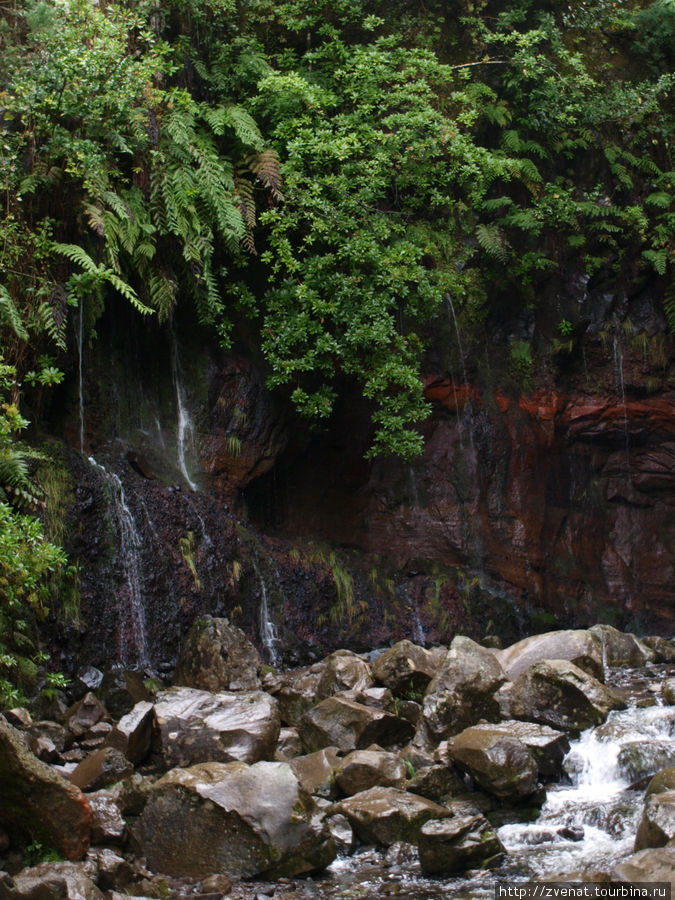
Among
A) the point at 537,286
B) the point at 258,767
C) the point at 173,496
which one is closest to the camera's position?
the point at 258,767

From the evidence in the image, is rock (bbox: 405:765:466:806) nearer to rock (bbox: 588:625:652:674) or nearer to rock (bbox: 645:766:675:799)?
rock (bbox: 645:766:675:799)

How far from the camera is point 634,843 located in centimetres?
498

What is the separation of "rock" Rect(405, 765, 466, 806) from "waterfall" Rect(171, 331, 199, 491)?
6.11m

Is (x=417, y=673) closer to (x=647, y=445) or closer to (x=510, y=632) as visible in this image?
(x=510, y=632)

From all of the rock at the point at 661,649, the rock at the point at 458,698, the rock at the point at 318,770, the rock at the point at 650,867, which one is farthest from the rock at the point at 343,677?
the rock at the point at 661,649

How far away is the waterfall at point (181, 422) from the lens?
37.4ft

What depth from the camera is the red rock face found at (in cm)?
1320

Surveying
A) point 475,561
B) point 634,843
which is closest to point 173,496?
point 475,561

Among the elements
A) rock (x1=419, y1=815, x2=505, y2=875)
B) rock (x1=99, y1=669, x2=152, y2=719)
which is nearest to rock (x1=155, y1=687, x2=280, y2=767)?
rock (x1=99, y1=669, x2=152, y2=719)

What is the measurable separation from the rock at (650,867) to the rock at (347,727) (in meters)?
3.18

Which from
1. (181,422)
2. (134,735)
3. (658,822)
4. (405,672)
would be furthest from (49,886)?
(181,422)

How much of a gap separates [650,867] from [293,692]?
15.1ft

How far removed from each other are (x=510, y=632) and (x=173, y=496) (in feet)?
19.2

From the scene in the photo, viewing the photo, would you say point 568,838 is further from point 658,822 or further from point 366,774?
point 366,774
